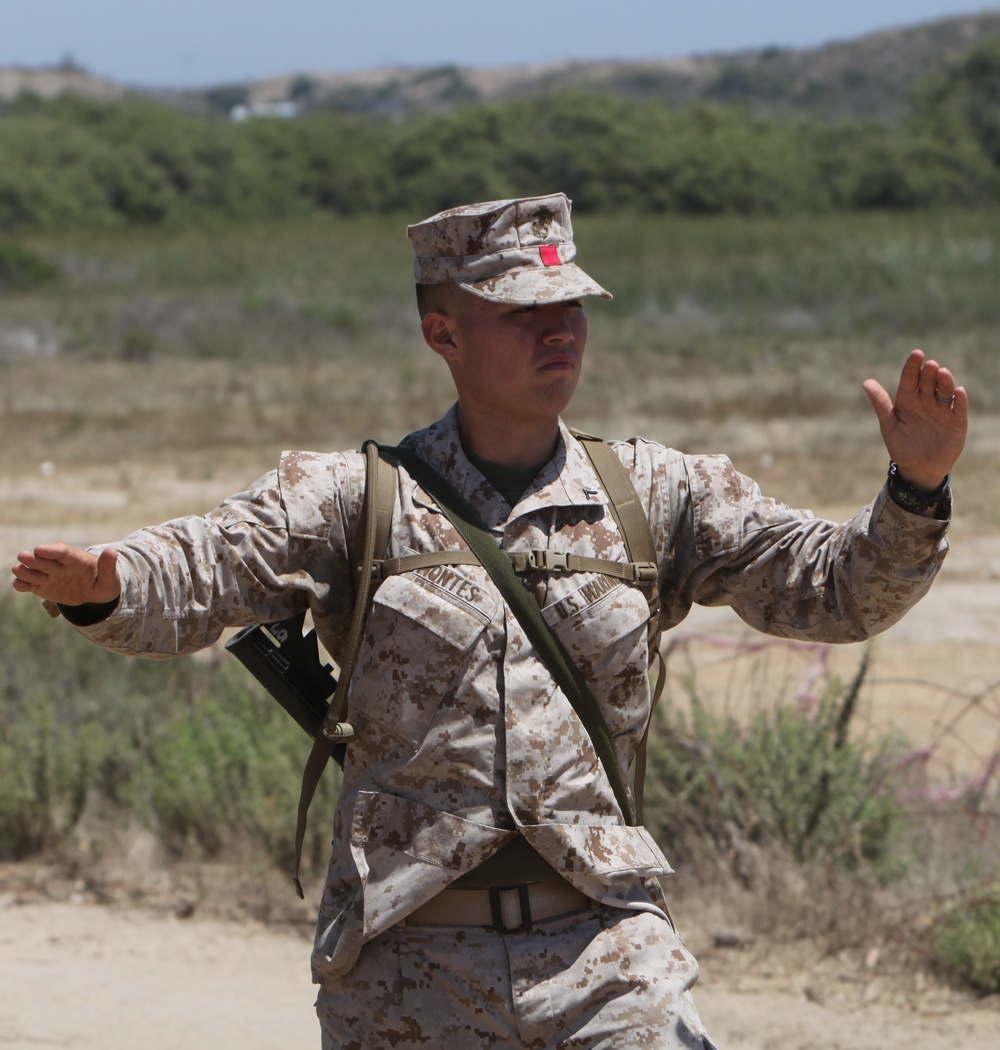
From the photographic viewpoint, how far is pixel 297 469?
244 centimetres

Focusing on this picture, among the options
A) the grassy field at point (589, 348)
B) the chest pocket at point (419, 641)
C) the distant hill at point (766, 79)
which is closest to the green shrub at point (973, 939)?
the chest pocket at point (419, 641)

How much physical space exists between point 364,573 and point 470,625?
0.18 meters

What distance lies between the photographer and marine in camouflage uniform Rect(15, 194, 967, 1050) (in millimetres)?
2293

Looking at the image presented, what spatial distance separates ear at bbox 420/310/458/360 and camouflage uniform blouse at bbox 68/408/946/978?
0.55 feet

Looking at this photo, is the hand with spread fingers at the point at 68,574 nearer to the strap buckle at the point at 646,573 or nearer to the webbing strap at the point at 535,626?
the webbing strap at the point at 535,626

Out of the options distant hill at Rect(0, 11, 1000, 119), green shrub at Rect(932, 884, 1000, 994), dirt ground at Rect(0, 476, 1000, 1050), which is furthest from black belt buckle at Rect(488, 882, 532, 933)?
distant hill at Rect(0, 11, 1000, 119)

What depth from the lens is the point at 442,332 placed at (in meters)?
2.53

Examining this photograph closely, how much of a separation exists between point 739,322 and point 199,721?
19826 millimetres

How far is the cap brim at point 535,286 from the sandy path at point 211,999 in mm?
2435

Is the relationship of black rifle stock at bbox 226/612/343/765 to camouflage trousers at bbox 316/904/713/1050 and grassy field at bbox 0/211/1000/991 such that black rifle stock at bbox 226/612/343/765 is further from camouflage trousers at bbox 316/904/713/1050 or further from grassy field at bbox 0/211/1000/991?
grassy field at bbox 0/211/1000/991

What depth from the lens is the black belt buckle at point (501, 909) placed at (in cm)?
232

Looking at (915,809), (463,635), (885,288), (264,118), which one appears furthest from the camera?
(264,118)

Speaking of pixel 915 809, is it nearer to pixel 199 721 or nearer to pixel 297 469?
pixel 199 721

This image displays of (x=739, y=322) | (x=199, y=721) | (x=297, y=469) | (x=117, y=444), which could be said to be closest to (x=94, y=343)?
(x=117, y=444)
